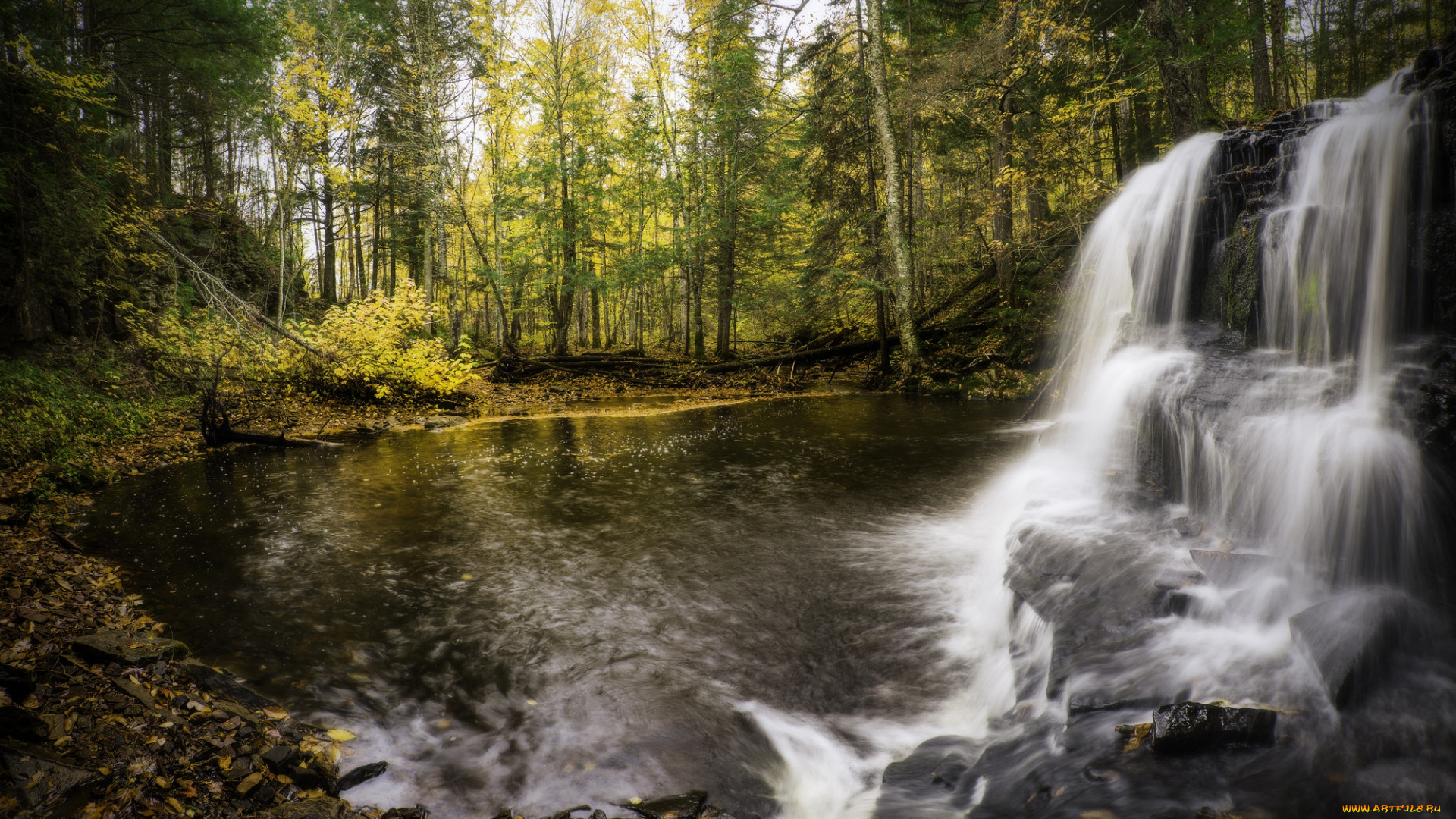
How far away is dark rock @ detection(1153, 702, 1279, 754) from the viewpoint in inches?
109

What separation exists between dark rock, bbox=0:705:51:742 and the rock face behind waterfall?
385 centimetres

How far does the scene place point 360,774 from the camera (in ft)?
10.0

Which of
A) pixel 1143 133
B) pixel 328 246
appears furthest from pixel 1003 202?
pixel 328 246

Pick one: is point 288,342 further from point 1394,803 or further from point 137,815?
point 1394,803

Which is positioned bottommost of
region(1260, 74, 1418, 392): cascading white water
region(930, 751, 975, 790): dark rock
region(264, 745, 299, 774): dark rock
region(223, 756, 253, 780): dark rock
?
region(930, 751, 975, 790): dark rock

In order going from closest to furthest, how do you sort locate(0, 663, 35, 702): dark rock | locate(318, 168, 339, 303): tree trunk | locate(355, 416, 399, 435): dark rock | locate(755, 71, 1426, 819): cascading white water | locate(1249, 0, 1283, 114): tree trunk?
locate(0, 663, 35, 702): dark rock, locate(755, 71, 1426, 819): cascading white water, locate(355, 416, 399, 435): dark rock, locate(1249, 0, 1283, 114): tree trunk, locate(318, 168, 339, 303): tree trunk

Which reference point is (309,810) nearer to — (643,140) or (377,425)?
(377,425)

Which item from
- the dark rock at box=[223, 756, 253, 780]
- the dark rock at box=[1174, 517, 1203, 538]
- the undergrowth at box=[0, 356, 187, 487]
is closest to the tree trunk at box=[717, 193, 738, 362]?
the undergrowth at box=[0, 356, 187, 487]

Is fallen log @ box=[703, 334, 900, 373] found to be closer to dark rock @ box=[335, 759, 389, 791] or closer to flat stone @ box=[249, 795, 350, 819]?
dark rock @ box=[335, 759, 389, 791]

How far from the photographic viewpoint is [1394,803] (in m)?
2.43

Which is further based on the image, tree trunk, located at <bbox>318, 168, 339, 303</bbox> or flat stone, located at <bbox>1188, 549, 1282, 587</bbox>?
tree trunk, located at <bbox>318, 168, 339, 303</bbox>

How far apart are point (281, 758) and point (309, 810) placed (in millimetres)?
431

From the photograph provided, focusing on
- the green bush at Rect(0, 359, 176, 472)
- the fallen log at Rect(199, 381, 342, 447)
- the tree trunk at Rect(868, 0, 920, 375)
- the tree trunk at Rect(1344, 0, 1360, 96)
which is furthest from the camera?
the tree trunk at Rect(1344, 0, 1360, 96)

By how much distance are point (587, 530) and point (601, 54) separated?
21.7 metres
